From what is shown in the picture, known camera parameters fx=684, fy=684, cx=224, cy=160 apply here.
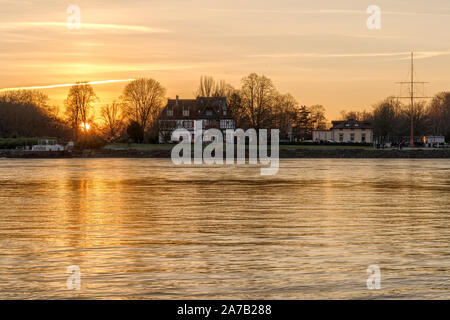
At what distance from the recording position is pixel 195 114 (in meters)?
153

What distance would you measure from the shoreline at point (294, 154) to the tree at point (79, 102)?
23.6 m

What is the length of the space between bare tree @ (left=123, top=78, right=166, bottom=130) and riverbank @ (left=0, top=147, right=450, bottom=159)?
28.1 metres

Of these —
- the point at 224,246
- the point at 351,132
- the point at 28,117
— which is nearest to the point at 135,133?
the point at 28,117

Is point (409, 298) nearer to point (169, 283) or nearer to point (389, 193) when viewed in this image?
point (169, 283)

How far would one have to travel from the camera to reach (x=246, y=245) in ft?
57.2

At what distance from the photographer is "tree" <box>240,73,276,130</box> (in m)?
125

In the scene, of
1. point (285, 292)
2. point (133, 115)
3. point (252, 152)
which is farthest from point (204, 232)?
point (133, 115)

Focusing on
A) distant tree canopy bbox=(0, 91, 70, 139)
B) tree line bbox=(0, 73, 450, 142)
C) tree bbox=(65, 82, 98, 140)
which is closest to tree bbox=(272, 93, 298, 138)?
tree line bbox=(0, 73, 450, 142)

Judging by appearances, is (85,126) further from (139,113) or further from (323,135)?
(323,135)

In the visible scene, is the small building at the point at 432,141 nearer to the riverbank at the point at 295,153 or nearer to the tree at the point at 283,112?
the riverbank at the point at 295,153

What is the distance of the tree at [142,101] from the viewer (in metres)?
142

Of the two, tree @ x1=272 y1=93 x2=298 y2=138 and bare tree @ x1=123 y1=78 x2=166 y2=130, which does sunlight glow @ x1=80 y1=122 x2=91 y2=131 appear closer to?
bare tree @ x1=123 y1=78 x2=166 y2=130

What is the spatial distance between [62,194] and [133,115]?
10948 cm

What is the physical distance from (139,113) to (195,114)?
15.2 metres
